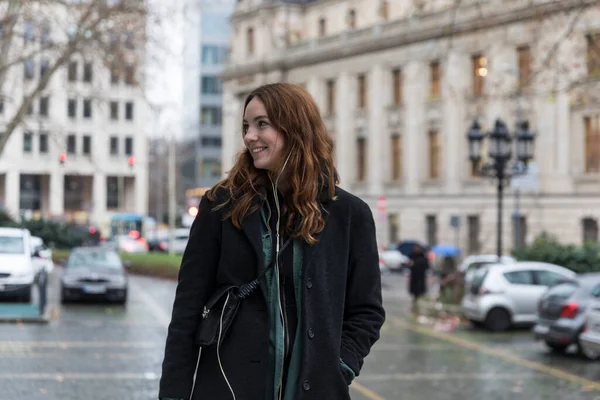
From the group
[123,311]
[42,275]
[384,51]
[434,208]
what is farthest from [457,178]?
[42,275]

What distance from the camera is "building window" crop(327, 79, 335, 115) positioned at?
75.2 m

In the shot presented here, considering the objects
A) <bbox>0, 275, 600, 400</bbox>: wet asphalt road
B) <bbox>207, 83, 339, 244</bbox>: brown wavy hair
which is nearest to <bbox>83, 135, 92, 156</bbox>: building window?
<bbox>0, 275, 600, 400</bbox>: wet asphalt road

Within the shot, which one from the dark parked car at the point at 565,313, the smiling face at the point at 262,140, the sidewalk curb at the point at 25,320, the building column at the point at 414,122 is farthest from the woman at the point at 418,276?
the building column at the point at 414,122

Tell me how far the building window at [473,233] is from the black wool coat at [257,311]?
56422mm

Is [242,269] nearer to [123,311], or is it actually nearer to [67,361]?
[67,361]

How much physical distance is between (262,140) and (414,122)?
63.1 metres

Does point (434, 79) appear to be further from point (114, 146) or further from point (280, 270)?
point (280, 270)

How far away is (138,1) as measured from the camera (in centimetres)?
2584

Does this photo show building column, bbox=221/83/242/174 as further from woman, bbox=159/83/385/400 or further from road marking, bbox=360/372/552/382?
woman, bbox=159/83/385/400

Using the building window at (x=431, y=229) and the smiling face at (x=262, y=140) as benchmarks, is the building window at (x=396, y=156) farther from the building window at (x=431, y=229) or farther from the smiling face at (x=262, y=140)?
the smiling face at (x=262, y=140)

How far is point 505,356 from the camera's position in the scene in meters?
19.0

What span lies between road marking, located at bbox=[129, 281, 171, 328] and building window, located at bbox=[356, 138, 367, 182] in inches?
1368

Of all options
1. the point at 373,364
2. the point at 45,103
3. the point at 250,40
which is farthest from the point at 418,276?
the point at 250,40

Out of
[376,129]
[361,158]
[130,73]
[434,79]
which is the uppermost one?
[434,79]
